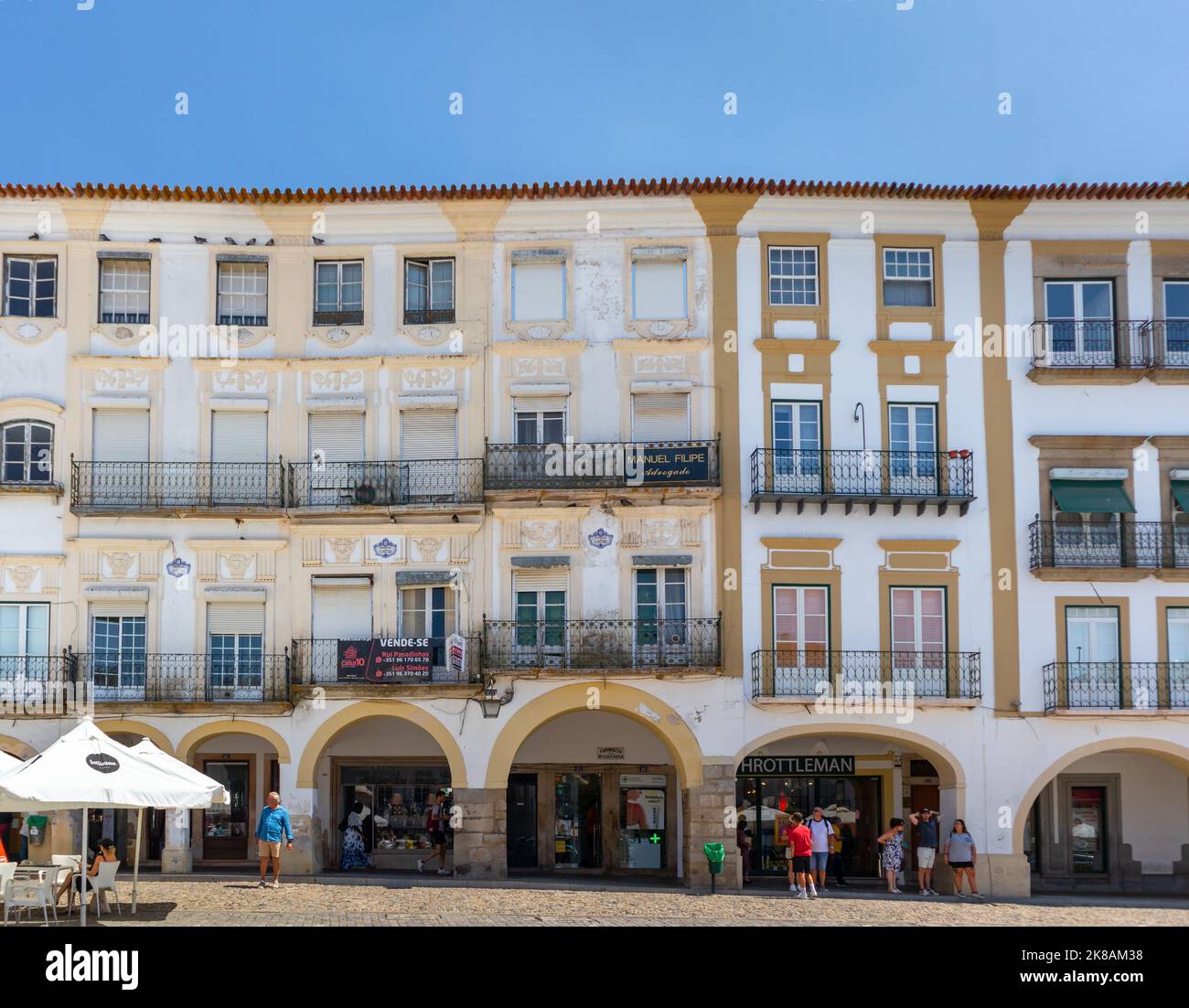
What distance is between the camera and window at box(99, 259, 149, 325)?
2766cm

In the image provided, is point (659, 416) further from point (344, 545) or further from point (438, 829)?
point (438, 829)

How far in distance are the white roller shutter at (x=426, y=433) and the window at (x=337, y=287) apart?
7.41 ft

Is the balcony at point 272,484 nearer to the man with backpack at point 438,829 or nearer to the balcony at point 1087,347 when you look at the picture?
the man with backpack at point 438,829

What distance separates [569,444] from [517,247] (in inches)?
147

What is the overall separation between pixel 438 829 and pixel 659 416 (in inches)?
335

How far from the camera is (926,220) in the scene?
90.5ft

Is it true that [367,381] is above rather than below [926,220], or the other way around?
below

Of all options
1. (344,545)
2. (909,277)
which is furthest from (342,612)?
(909,277)

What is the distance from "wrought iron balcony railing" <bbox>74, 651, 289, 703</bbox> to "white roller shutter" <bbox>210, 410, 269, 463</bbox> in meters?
3.61

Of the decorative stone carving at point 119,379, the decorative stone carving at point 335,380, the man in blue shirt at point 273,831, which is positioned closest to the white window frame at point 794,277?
the decorative stone carving at point 335,380

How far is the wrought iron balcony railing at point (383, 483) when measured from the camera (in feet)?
89.0

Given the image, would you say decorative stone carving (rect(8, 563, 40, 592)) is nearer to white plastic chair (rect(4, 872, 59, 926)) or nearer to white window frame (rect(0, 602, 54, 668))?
white window frame (rect(0, 602, 54, 668))
